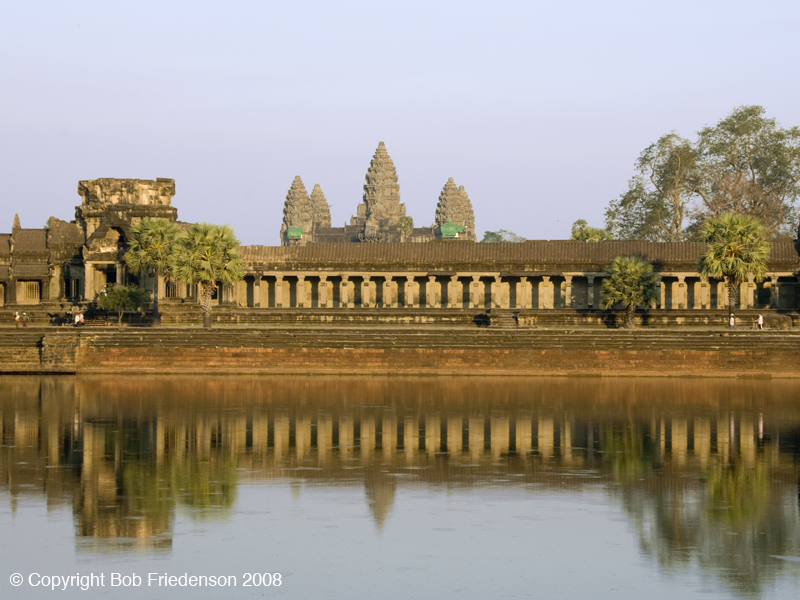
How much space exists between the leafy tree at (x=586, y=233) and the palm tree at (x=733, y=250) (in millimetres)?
20607

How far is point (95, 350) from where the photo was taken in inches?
1628

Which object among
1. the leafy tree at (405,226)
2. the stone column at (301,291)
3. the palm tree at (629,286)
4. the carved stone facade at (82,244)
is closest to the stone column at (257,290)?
the stone column at (301,291)

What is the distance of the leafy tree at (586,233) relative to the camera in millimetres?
73094

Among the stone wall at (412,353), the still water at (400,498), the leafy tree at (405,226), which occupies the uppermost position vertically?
the leafy tree at (405,226)

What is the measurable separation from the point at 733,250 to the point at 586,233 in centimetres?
2884

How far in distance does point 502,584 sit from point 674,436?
12.4m

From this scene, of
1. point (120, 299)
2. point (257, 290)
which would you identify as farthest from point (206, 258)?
point (257, 290)

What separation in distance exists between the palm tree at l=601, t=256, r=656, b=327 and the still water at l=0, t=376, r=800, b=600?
2000cm

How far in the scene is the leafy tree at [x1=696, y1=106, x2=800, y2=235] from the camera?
8000cm

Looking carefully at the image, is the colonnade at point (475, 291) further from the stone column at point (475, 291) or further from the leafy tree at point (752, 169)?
the leafy tree at point (752, 169)

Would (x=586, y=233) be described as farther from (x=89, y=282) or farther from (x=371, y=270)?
(x=89, y=282)

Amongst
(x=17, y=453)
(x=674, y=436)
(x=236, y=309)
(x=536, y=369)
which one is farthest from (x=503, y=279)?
(x=17, y=453)

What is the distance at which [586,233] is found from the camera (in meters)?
77.4

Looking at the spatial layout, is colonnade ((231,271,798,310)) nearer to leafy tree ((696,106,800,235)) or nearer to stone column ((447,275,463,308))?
stone column ((447,275,463,308))
